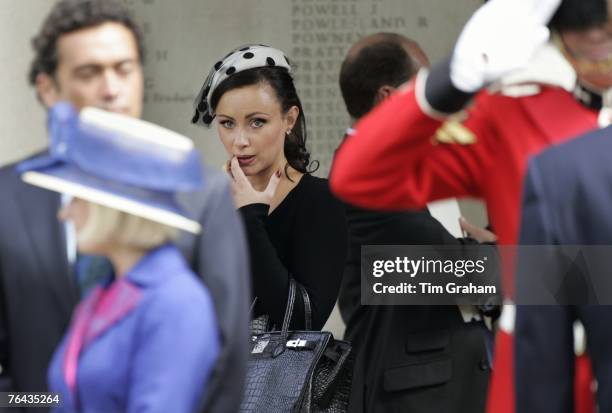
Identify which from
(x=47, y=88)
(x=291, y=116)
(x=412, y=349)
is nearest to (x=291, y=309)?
(x=412, y=349)

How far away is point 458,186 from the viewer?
2.69 meters

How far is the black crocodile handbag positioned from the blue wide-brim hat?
1177 mm

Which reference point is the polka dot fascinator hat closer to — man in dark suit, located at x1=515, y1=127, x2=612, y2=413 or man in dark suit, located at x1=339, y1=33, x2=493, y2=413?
man in dark suit, located at x1=339, y1=33, x2=493, y2=413

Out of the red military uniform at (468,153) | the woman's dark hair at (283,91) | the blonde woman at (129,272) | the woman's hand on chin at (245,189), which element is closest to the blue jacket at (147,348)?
the blonde woman at (129,272)

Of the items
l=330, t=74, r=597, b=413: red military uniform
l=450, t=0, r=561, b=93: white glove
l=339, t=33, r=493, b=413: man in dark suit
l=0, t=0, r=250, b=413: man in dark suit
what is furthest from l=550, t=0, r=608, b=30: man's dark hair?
l=339, t=33, r=493, b=413: man in dark suit

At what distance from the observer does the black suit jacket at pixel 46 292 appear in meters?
2.24

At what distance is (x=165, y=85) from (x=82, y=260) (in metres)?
2.81

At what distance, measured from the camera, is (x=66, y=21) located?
2.27 metres

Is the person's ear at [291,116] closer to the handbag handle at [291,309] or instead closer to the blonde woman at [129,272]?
the handbag handle at [291,309]

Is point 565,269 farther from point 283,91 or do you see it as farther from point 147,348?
point 283,91

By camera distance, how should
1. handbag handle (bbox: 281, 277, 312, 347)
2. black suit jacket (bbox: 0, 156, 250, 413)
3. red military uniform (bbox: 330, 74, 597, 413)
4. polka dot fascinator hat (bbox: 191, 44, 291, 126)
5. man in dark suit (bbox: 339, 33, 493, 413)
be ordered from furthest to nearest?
polka dot fascinator hat (bbox: 191, 44, 291, 126)
man in dark suit (bbox: 339, 33, 493, 413)
handbag handle (bbox: 281, 277, 312, 347)
red military uniform (bbox: 330, 74, 597, 413)
black suit jacket (bbox: 0, 156, 250, 413)

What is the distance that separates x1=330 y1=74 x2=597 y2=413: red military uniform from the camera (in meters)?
2.54

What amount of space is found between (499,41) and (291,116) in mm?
1397

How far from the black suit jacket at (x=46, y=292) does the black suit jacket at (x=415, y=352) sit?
4.17 ft
